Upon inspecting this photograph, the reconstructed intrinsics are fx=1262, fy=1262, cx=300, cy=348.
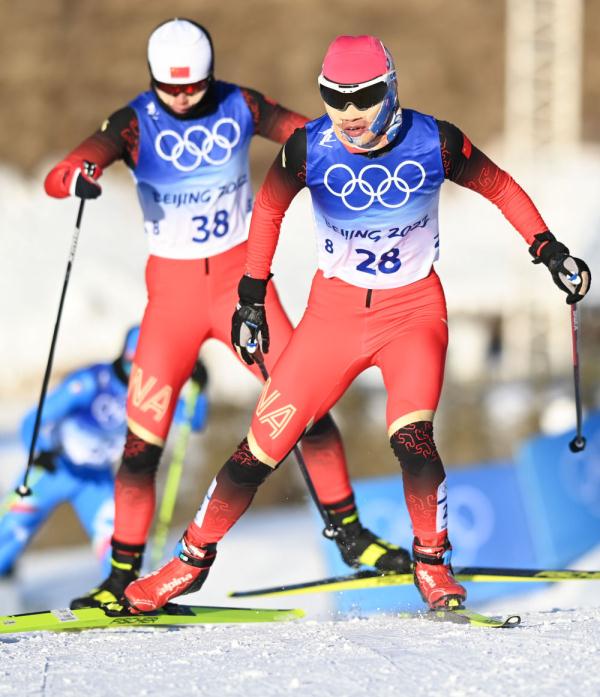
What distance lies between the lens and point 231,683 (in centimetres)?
389

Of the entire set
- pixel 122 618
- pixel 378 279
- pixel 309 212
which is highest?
pixel 309 212

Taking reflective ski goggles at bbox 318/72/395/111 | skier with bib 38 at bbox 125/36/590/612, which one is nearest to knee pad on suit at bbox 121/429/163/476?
skier with bib 38 at bbox 125/36/590/612

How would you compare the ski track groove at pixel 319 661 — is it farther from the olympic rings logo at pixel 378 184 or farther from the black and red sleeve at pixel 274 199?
the olympic rings logo at pixel 378 184

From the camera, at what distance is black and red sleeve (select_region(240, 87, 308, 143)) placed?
5516mm

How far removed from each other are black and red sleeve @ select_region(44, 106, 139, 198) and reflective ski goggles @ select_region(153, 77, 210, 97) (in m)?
0.18

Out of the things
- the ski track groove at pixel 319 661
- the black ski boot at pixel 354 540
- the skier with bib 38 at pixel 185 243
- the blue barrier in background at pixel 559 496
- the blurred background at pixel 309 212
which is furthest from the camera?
the blurred background at pixel 309 212

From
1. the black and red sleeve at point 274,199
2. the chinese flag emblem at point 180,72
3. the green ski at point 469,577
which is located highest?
the chinese flag emblem at point 180,72

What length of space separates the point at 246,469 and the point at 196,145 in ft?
4.75

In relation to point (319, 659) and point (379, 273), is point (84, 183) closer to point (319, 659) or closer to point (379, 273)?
point (379, 273)

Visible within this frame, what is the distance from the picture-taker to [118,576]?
18.6 ft

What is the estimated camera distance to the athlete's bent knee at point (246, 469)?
4980 millimetres

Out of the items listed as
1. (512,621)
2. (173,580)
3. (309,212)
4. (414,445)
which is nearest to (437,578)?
(512,621)

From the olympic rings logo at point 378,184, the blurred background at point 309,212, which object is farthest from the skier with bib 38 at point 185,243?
the blurred background at point 309,212

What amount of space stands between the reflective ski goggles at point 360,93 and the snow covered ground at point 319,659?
1.92m
